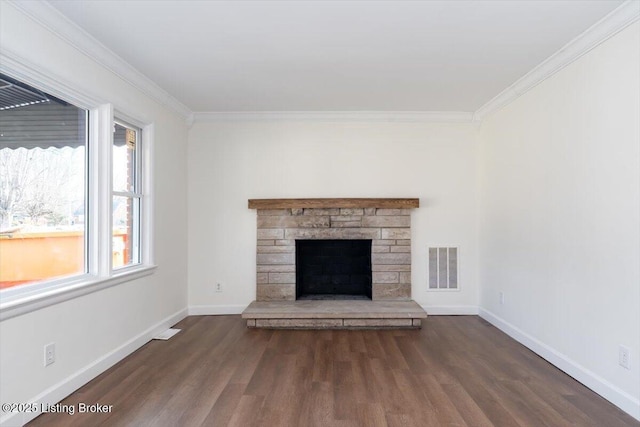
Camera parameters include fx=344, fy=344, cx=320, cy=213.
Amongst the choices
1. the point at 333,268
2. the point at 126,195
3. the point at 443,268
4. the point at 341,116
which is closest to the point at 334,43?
the point at 341,116

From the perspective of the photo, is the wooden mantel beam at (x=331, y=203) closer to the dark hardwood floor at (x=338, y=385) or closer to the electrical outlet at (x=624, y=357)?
the dark hardwood floor at (x=338, y=385)

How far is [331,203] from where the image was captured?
409 cm

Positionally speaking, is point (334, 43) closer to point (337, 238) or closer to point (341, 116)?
point (341, 116)

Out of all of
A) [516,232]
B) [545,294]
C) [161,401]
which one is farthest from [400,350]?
[161,401]

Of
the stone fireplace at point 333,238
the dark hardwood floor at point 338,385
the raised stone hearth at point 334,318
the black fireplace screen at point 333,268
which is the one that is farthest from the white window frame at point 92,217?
the black fireplace screen at point 333,268

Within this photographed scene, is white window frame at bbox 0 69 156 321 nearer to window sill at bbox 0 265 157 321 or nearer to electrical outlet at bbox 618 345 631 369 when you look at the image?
window sill at bbox 0 265 157 321

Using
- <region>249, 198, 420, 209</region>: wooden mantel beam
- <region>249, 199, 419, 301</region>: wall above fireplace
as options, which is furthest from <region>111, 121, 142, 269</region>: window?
<region>249, 199, 419, 301</region>: wall above fireplace

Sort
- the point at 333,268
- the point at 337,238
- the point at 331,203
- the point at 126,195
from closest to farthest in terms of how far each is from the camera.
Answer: the point at 126,195
the point at 331,203
the point at 337,238
the point at 333,268

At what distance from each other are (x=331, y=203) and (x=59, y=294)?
8.79 feet

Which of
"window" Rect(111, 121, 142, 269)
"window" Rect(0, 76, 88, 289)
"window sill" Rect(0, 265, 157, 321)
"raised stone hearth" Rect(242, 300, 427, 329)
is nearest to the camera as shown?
"window sill" Rect(0, 265, 157, 321)

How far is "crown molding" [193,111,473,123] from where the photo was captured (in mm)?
4180

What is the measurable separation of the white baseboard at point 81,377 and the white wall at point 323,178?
44.9 inches

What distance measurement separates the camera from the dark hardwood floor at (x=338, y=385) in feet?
6.78

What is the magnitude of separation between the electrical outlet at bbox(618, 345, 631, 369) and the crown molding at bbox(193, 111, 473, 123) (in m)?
2.89
